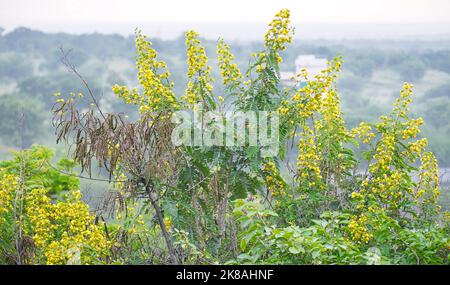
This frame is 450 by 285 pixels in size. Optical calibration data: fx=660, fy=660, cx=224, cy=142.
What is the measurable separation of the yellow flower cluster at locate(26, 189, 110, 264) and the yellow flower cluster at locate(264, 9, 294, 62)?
4.52ft

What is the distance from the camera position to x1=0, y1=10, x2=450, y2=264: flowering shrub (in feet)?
10.7

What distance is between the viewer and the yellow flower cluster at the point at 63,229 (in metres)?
3.28

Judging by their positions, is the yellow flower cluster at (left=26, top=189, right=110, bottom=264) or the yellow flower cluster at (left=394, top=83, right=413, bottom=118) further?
the yellow flower cluster at (left=394, top=83, right=413, bottom=118)

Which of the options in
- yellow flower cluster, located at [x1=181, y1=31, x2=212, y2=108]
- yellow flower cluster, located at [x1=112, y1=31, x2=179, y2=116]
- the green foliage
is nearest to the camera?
yellow flower cluster, located at [x1=112, y1=31, x2=179, y2=116]

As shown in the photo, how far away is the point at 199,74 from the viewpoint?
3820mm

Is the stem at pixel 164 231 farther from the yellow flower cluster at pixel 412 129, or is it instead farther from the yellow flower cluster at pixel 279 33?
the yellow flower cluster at pixel 412 129

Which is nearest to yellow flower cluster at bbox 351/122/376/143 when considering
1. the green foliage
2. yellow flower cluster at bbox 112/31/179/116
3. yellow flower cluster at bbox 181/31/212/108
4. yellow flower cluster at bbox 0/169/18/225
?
yellow flower cluster at bbox 181/31/212/108

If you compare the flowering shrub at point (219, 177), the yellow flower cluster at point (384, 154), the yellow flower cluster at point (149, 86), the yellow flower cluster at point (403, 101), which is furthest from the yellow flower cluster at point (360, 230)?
the yellow flower cluster at point (149, 86)

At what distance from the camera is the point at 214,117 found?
143 inches

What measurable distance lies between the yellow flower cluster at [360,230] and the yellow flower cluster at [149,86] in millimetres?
1136

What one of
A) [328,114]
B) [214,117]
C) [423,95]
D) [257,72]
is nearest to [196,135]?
[214,117]

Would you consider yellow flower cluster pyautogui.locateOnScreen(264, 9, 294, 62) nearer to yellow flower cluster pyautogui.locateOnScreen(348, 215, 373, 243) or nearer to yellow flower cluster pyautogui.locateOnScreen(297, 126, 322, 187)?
yellow flower cluster pyautogui.locateOnScreen(297, 126, 322, 187)
